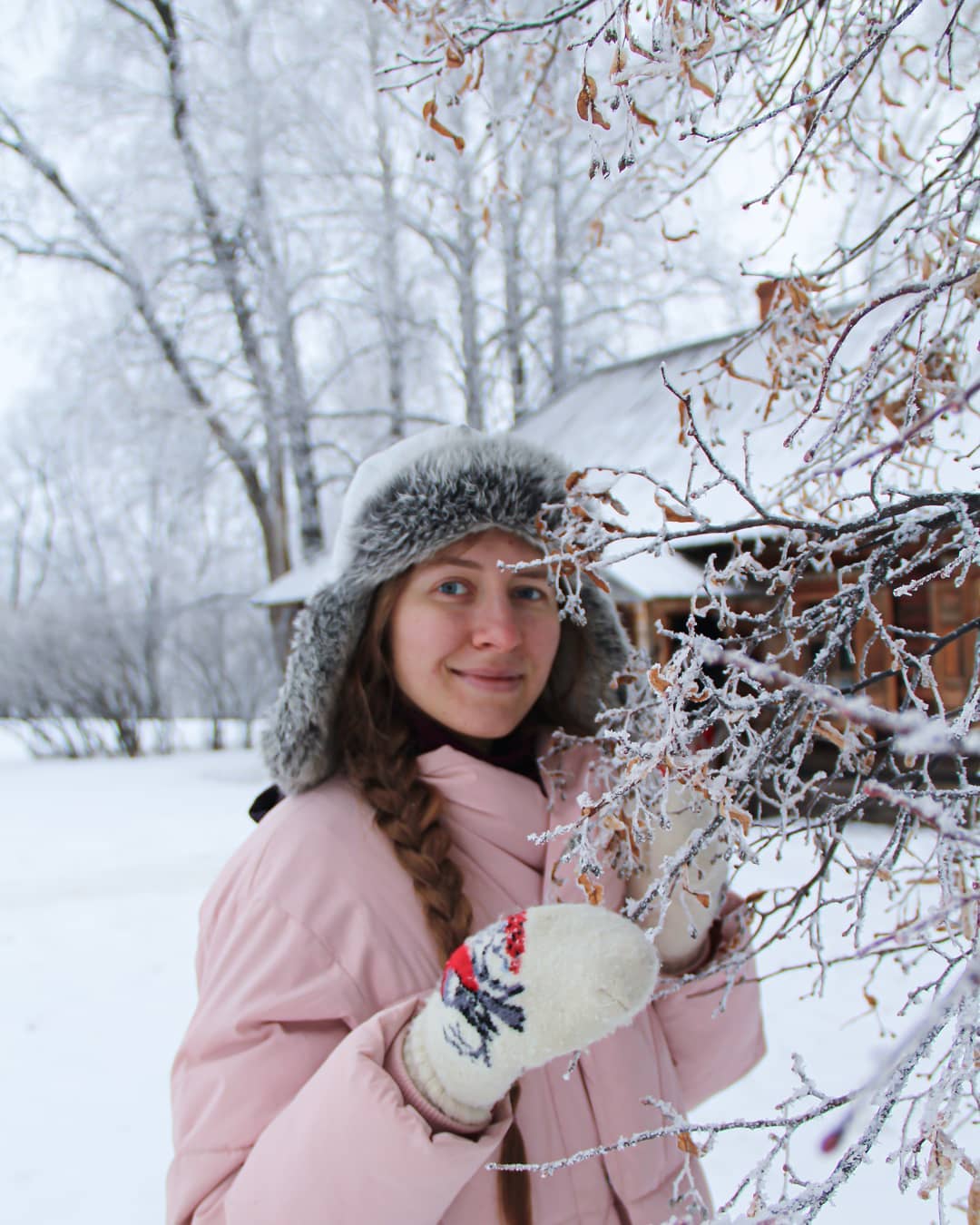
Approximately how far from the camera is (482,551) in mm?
1579

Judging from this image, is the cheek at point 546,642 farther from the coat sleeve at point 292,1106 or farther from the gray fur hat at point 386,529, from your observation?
the coat sleeve at point 292,1106

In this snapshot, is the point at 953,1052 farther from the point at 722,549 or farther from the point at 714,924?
the point at 722,549

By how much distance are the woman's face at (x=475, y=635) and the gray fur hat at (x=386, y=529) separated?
0.05m

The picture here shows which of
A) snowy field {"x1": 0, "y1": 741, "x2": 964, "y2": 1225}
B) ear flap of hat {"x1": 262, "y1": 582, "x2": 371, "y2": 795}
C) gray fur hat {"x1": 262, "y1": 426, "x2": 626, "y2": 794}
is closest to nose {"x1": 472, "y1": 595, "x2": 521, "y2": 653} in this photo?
gray fur hat {"x1": 262, "y1": 426, "x2": 626, "y2": 794}

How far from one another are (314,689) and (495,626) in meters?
0.38

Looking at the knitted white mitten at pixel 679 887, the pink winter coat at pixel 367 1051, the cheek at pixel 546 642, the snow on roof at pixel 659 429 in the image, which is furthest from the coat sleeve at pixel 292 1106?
the snow on roof at pixel 659 429

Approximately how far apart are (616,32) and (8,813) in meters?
11.1

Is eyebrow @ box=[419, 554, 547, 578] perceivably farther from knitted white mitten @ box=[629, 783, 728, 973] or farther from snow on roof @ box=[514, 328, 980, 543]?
snow on roof @ box=[514, 328, 980, 543]

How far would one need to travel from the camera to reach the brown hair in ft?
4.10

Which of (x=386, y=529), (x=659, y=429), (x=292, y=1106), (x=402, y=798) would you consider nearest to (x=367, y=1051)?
(x=292, y=1106)

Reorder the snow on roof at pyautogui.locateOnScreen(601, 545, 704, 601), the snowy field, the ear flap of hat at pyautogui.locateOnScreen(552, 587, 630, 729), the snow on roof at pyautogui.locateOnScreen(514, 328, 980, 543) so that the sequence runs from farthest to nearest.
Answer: the snow on roof at pyautogui.locateOnScreen(601, 545, 704, 601) < the snow on roof at pyautogui.locateOnScreen(514, 328, 980, 543) < the snowy field < the ear flap of hat at pyautogui.locateOnScreen(552, 587, 630, 729)

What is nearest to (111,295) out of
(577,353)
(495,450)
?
(577,353)

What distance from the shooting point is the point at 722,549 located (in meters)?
6.79

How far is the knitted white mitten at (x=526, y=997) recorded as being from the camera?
95 centimetres
